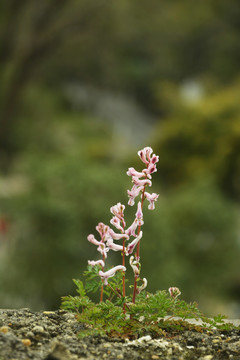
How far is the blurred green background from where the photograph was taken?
552 centimetres

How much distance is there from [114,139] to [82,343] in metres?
16.6

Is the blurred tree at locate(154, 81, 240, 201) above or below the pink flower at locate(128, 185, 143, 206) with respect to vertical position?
above

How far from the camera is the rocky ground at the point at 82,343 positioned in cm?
146

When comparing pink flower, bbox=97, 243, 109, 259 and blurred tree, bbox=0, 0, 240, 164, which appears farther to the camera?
blurred tree, bbox=0, 0, 240, 164

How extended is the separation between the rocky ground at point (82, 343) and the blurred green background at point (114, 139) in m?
2.95

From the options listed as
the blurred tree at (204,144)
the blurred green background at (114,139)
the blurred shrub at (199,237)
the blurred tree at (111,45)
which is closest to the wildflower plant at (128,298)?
the blurred green background at (114,139)

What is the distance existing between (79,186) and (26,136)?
10.4m

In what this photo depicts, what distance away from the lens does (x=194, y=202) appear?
7789mm

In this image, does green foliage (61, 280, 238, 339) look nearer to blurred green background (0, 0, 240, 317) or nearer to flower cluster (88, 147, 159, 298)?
flower cluster (88, 147, 159, 298)

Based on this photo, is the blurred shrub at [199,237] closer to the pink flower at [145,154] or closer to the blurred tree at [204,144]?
the blurred tree at [204,144]

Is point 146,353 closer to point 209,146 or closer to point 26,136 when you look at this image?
point 209,146

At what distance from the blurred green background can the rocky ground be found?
295cm

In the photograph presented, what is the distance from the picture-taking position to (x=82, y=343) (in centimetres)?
159

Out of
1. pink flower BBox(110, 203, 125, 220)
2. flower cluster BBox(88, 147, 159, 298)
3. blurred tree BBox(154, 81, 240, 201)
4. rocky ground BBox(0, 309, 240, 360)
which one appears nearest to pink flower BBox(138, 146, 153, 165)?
flower cluster BBox(88, 147, 159, 298)
